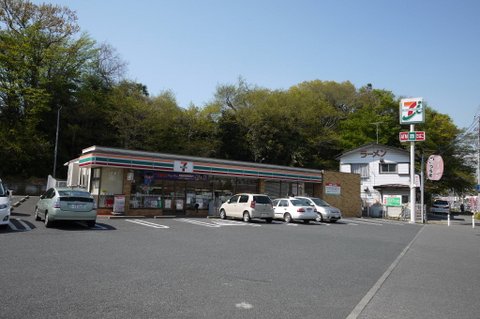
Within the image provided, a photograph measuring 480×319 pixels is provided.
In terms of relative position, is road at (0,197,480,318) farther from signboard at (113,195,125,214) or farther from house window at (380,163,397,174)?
house window at (380,163,397,174)

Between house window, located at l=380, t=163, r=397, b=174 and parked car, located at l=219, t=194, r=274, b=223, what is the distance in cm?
2717

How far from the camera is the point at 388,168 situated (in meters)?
46.4

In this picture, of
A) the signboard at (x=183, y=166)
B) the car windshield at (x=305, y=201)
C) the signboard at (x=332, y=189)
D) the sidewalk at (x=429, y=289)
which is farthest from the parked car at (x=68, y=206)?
the signboard at (x=332, y=189)

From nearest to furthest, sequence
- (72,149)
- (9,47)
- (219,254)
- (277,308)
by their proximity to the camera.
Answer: (277,308)
(219,254)
(9,47)
(72,149)

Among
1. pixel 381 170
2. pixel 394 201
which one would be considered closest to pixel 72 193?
pixel 394 201

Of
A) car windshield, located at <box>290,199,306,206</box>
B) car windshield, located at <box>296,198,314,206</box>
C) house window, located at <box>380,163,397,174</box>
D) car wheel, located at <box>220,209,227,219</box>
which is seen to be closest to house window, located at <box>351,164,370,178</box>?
house window, located at <box>380,163,397,174</box>

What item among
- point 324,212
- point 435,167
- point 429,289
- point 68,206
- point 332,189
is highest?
point 435,167

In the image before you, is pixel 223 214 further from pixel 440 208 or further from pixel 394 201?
pixel 440 208

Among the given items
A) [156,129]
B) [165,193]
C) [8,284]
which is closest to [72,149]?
[156,129]

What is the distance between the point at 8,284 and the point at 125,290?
194cm

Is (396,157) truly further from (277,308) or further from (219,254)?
(277,308)

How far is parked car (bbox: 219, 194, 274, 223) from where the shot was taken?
22859mm

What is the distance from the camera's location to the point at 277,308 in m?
6.07

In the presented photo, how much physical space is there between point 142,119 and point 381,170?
27.8m
